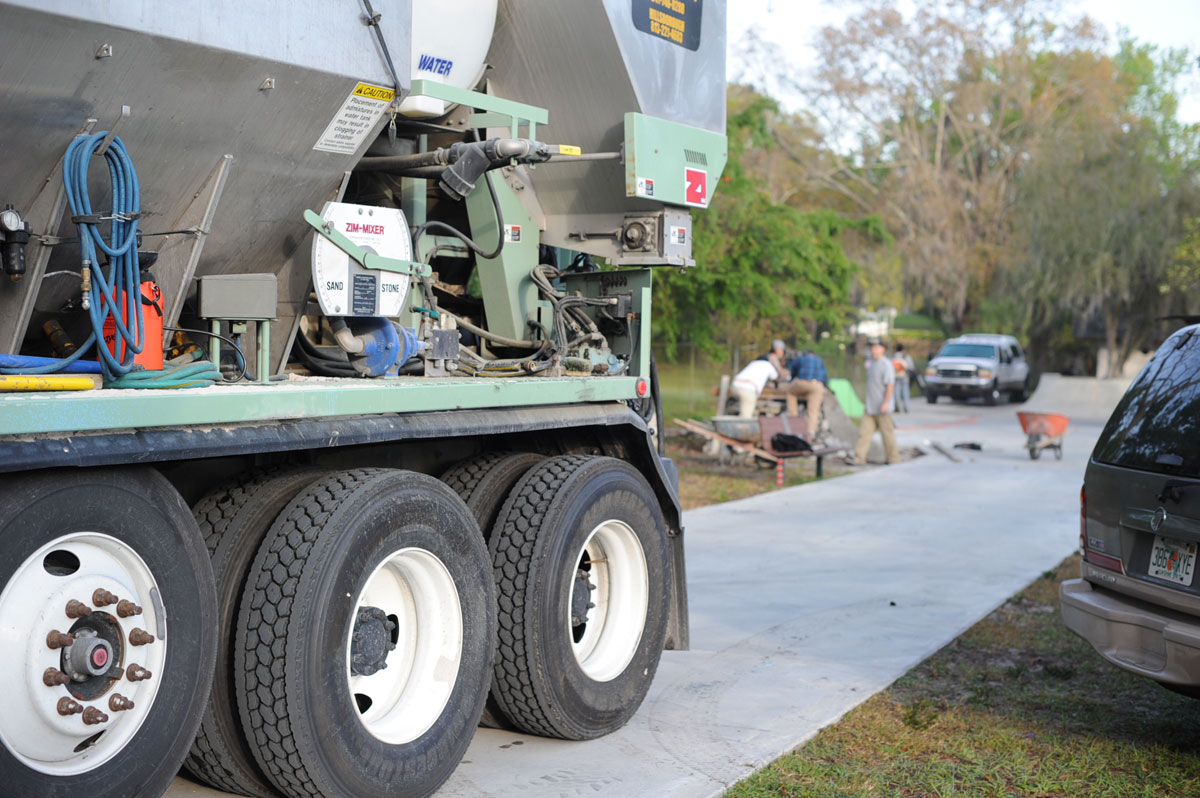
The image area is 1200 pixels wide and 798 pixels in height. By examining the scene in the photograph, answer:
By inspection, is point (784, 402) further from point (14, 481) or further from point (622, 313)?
point (14, 481)

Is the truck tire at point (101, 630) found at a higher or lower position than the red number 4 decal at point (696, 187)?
lower

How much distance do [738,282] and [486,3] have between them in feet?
40.6

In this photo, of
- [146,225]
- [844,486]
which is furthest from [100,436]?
[844,486]

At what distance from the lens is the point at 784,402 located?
17844 mm

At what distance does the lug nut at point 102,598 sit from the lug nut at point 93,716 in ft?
0.89

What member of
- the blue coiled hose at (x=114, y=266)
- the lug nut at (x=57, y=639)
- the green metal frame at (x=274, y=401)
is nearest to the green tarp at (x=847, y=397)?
the green metal frame at (x=274, y=401)

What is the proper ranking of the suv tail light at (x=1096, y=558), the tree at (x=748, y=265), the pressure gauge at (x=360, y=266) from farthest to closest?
the tree at (x=748, y=265), the suv tail light at (x=1096, y=558), the pressure gauge at (x=360, y=266)

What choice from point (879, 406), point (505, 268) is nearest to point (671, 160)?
point (505, 268)

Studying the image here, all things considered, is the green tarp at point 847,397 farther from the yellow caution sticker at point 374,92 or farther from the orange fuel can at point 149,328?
the orange fuel can at point 149,328

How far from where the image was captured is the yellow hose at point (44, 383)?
3182 millimetres

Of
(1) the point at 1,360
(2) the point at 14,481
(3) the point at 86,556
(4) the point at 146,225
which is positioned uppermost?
(4) the point at 146,225

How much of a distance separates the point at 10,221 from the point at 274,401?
0.88 m

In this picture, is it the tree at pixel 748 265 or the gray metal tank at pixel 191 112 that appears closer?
the gray metal tank at pixel 191 112

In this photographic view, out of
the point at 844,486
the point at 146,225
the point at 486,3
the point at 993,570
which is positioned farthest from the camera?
the point at 844,486
